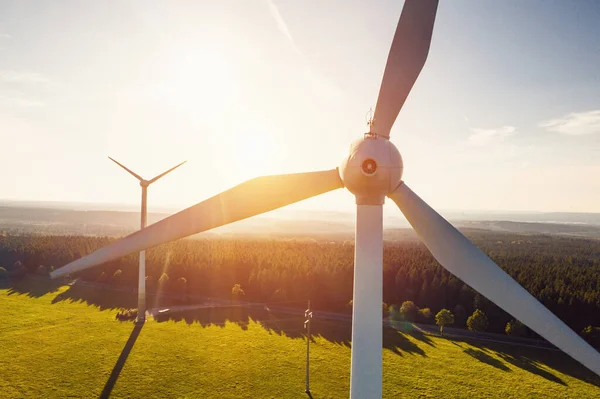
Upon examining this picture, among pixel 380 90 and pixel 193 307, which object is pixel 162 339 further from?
pixel 380 90

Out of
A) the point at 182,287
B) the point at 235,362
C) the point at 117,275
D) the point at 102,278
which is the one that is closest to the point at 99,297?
the point at 117,275

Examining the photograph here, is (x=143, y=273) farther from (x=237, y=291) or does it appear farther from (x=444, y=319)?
(x=444, y=319)

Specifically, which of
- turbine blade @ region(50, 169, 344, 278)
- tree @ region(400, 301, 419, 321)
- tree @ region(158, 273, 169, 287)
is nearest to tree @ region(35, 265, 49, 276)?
tree @ region(158, 273, 169, 287)

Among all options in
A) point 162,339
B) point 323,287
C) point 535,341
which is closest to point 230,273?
point 323,287

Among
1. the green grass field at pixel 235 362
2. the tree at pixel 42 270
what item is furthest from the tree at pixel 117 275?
the tree at pixel 42 270

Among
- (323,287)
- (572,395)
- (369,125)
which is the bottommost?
(572,395)

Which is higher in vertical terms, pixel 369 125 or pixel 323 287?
pixel 369 125

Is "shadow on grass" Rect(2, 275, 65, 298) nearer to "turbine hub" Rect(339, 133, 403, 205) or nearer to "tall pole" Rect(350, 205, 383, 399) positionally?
"tall pole" Rect(350, 205, 383, 399)
